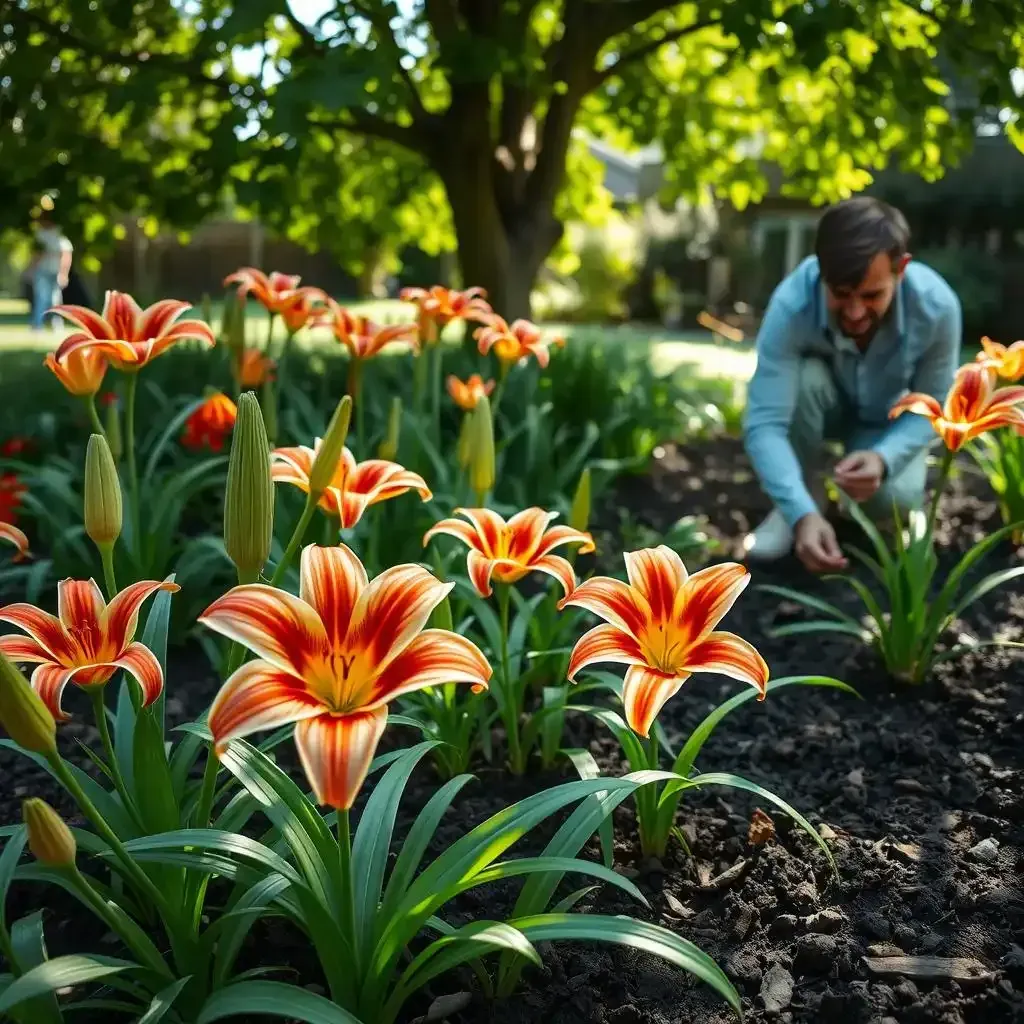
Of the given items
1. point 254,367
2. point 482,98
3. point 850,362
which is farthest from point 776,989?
point 482,98

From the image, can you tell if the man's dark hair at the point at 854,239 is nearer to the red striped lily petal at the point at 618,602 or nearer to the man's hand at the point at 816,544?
the man's hand at the point at 816,544

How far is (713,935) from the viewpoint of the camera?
1.63 meters

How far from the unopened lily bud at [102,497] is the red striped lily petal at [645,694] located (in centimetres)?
82

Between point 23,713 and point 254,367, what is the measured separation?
7.74 feet

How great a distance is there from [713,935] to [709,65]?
6257 mm

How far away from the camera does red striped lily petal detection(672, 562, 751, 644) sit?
Result: 56.4 inches

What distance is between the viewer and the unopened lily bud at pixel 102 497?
5.02 ft

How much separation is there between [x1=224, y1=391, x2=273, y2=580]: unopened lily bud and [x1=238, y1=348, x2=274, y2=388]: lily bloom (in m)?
1.99

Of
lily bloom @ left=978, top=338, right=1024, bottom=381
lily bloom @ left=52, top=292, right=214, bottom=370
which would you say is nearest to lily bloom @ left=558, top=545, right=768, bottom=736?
lily bloom @ left=52, top=292, right=214, bottom=370

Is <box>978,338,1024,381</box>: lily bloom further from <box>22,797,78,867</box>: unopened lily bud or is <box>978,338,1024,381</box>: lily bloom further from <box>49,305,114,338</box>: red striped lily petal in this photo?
<box>22,797,78,867</box>: unopened lily bud

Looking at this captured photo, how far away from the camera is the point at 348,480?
1712 mm

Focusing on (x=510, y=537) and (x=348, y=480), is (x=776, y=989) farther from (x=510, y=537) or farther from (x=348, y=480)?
(x=348, y=480)

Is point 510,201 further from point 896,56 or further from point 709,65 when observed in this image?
point 896,56

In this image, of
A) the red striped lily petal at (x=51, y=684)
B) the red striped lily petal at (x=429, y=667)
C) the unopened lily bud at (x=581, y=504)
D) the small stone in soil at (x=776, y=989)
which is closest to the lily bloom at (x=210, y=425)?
the unopened lily bud at (x=581, y=504)
